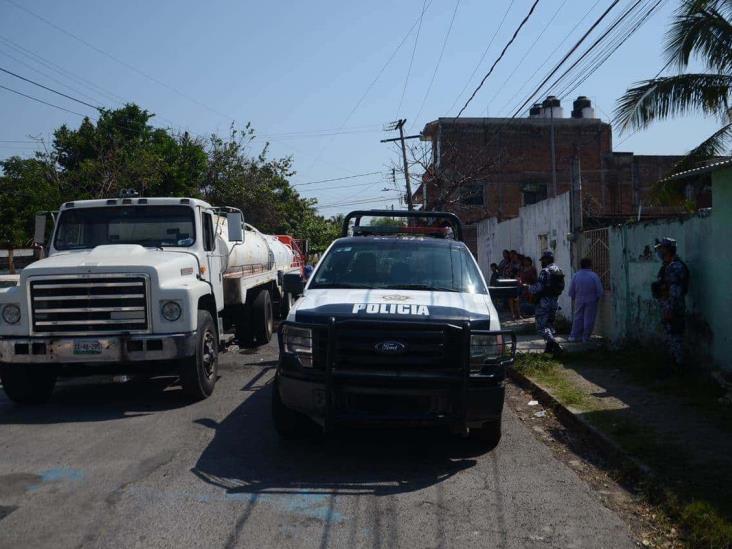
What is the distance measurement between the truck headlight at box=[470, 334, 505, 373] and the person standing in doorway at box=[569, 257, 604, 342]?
729 centimetres

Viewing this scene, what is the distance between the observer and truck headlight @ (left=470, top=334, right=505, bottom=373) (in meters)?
6.07

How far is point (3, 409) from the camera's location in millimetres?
8656

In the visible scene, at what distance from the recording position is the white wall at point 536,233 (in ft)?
53.2

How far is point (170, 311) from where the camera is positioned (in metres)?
8.37

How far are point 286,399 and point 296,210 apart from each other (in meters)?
35.0

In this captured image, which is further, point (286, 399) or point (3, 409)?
point (3, 409)

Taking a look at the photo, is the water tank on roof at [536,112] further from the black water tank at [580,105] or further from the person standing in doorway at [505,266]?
the person standing in doorway at [505,266]

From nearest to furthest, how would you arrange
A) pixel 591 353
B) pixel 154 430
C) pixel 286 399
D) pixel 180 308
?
pixel 286 399
pixel 154 430
pixel 180 308
pixel 591 353

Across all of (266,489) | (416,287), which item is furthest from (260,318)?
(266,489)

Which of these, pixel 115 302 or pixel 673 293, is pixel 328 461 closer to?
pixel 115 302

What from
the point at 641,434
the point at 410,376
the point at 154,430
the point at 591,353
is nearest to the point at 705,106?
the point at 591,353

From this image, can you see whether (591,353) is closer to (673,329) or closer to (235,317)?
(673,329)

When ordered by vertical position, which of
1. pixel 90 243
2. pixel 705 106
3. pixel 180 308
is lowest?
pixel 180 308

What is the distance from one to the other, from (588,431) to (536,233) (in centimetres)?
1226
